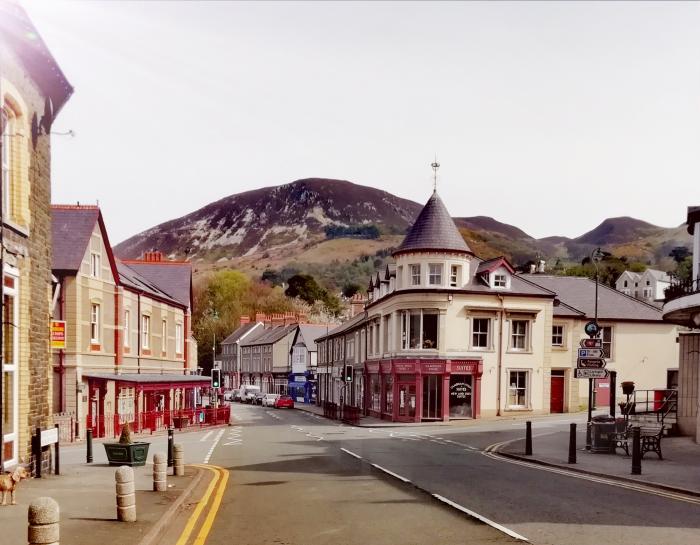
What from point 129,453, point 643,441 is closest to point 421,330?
point 643,441

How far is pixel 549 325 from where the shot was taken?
4584cm

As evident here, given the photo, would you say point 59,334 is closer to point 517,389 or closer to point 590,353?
point 590,353

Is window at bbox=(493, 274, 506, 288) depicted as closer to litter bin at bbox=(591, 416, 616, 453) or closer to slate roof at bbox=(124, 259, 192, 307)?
slate roof at bbox=(124, 259, 192, 307)

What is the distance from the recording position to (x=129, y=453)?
19078 millimetres

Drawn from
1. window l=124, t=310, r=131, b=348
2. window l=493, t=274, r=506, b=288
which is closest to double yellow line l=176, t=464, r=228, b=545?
window l=124, t=310, r=131, b=348

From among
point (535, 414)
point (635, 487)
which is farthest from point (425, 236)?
point (635, 487)

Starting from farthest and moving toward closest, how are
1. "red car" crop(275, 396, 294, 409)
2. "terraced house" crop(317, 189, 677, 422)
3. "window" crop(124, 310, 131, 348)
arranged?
"red car" crop(275, 396, 294, 409), "terraced house" crop(317, 189, 677, 422), "window" crop(124, 310, 131, 348)

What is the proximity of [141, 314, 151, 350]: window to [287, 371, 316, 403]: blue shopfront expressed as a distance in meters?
42.7

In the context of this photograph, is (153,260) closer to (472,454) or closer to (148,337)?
(148,337)

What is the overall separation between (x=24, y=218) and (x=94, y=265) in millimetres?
19947

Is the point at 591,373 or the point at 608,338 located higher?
the point at 591,373

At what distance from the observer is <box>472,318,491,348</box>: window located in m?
44.6

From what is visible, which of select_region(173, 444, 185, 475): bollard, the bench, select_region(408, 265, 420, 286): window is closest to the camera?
select_region(173, 444, 185, 475): bollard

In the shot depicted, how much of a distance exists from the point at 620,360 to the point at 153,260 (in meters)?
32.5
